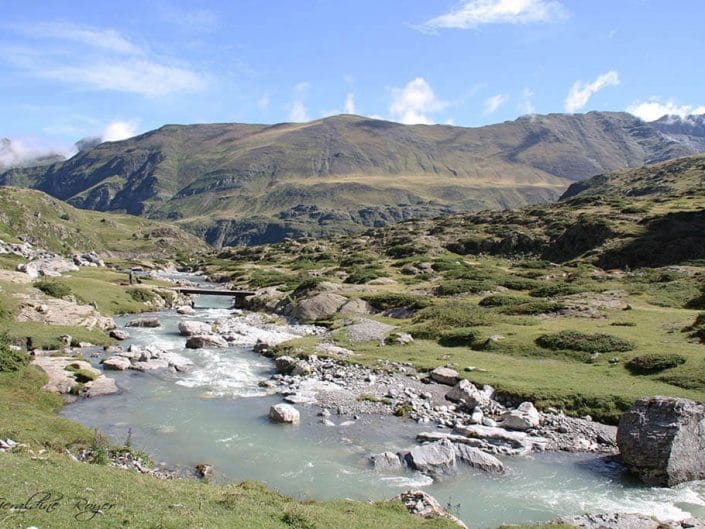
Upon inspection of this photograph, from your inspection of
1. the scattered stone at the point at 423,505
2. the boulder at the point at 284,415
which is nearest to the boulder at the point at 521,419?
the scattered stone at the point at 423,505

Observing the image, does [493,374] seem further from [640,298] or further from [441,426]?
[640,298]

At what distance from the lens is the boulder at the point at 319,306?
2648 inches

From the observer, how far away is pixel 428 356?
45.8 meters

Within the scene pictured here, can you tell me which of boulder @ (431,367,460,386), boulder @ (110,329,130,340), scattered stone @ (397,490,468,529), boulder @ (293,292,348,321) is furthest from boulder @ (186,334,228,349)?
scattered stone @ (397,490,468,529)

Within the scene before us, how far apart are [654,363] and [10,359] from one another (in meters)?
41.7

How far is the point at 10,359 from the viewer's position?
1296 inches

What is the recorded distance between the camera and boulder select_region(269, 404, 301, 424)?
1253 inches

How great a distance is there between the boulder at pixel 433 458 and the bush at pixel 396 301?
38773mm

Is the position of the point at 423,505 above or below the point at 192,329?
below

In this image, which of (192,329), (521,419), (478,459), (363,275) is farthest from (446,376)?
(363,275)

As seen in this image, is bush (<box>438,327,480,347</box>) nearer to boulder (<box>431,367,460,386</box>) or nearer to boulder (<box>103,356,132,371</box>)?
boulder (<box>431,367,460,386</box>)

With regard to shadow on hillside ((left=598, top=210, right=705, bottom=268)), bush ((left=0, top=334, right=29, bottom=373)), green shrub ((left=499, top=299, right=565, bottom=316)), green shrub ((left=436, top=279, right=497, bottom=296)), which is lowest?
bush ((left=0, top=334, right=29, bottom=373))

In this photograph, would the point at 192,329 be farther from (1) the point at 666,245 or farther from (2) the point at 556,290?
(1) the point at 666,245

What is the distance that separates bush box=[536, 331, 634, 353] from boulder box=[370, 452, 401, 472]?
938 inches
